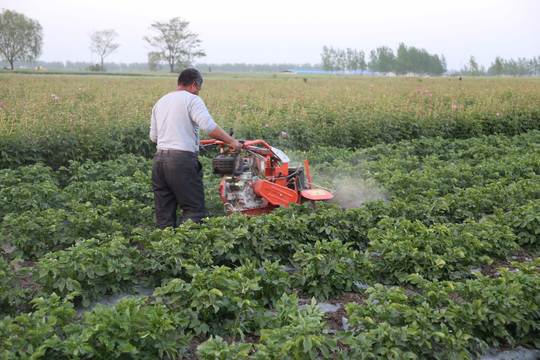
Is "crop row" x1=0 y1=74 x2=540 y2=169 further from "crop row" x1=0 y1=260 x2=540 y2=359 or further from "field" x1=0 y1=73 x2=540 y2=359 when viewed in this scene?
"crop row" x1=0 y1=260 x2=540 y2=359

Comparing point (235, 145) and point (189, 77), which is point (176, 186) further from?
point (189, 77)

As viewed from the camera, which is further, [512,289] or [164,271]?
[164,271]

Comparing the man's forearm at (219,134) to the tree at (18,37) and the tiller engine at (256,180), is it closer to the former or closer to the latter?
the tiller engine at (256,180)

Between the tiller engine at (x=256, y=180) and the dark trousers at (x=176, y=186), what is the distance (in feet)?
1.39

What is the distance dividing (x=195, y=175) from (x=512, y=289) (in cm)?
326

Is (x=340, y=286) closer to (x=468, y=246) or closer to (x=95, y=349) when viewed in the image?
(x=468, y=246)

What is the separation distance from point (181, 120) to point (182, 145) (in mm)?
271

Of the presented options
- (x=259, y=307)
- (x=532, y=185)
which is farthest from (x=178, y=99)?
(x=532, y=185)

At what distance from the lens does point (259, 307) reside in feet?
12.7

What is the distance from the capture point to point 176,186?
17.5ft

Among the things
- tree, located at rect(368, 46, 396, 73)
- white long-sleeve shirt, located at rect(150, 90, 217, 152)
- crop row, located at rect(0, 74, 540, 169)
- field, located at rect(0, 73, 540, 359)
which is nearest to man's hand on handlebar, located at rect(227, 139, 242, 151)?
white long-sleeve shirt, located at rect(150, 90, 217, 152)

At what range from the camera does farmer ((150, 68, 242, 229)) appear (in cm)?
528

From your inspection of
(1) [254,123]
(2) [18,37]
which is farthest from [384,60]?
(1) [254,123]

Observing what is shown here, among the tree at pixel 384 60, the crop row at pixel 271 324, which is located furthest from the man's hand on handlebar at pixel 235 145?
the tree at pixel 384 60
